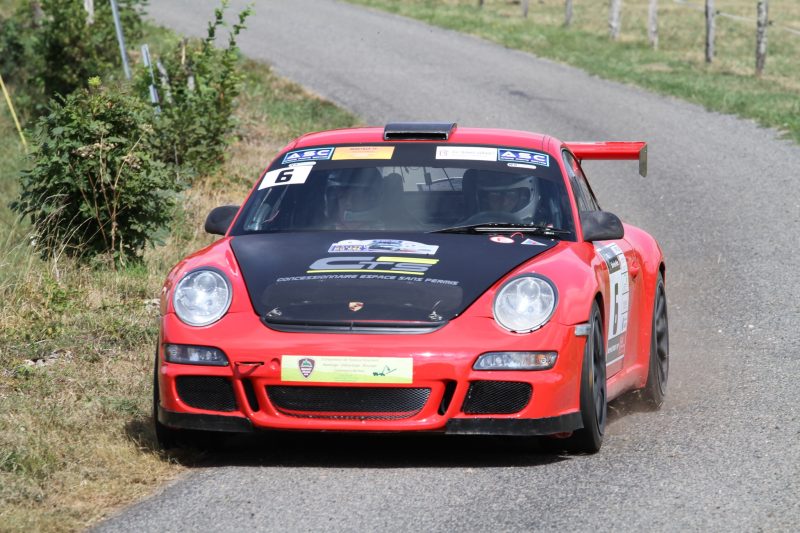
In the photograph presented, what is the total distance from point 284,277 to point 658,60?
23.2m

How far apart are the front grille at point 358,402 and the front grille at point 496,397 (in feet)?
0.59

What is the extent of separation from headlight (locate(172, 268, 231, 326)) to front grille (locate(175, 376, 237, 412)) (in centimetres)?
24

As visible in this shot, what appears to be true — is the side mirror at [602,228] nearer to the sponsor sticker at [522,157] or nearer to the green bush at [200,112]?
the sponsor sticker at [522,157]

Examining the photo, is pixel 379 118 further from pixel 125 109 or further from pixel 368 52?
pixel 125 109

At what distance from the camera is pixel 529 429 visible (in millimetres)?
5891

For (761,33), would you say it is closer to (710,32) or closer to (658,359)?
(710,32)

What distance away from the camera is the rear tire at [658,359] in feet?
25.3

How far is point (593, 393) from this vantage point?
6.17 metres

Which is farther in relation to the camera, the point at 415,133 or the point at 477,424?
the point at 415,133

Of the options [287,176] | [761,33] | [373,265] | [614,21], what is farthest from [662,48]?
[373,265]

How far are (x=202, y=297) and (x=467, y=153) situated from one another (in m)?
1.78

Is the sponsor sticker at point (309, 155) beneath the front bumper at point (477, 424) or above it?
above

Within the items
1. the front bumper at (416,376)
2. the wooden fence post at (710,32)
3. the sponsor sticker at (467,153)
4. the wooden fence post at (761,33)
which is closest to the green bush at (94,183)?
the sponsor sticker at (467,153)

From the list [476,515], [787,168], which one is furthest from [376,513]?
[787,168]
